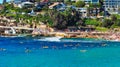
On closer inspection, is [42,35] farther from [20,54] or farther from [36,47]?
[20,54]

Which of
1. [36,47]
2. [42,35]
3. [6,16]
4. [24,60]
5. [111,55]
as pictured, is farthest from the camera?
[6,16]

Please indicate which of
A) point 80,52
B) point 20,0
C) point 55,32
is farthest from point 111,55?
point 20,0

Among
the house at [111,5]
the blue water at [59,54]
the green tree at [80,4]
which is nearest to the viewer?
the blue water at [59,54]

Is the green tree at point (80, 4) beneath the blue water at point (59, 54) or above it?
above

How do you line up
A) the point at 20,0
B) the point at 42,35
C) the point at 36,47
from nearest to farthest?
1. the point at 36,47
2. the point at 42,35
3. the point at 20,0

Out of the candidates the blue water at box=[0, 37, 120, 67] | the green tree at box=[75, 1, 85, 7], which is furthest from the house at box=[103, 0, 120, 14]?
the blue water at box=[0, 37, 120, 67]

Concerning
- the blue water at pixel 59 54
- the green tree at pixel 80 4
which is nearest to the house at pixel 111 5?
the green tree at pixel 80 4

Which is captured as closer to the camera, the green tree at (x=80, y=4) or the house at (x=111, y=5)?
the green tree at (x=80, y=4)

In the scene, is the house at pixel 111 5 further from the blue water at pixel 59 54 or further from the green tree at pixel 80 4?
the blue water at pixel 59 54

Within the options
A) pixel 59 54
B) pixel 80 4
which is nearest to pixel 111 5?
pixel 80 4
